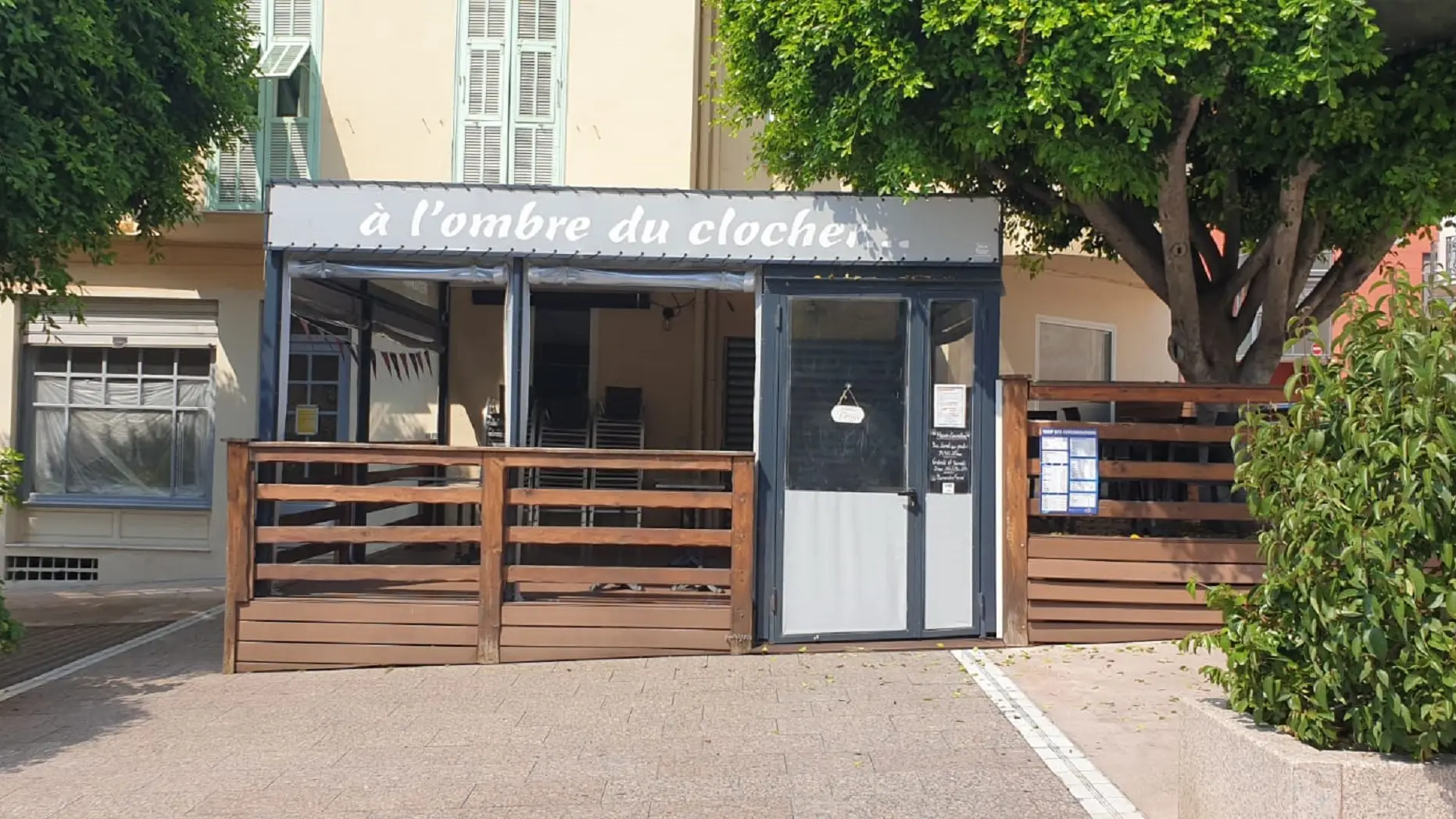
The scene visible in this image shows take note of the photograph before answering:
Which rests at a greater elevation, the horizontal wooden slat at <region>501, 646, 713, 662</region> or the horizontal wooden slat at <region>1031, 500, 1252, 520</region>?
the horizontal wooden slat at <region>1031, 500, 1252, 520</region>

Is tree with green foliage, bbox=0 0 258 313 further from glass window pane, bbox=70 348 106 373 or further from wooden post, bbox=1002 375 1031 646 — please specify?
wooden post, bbox=1002 375 1031 646

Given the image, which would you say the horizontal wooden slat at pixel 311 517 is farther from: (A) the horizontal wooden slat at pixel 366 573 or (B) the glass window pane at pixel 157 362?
(B) the glass window pane at pixel 157 362

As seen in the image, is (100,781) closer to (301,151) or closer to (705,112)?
(301,151)

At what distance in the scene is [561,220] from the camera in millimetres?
7027

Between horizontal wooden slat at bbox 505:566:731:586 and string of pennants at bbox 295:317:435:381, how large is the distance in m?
3.26

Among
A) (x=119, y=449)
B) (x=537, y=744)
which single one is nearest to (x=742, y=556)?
(x=537, y=744)

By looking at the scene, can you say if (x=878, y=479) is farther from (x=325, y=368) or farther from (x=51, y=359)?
(x=51, y=359)

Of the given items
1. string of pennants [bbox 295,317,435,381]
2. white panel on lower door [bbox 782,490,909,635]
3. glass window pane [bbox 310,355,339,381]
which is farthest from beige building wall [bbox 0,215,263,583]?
white panel on lower door [bbox 782,490,909,635]

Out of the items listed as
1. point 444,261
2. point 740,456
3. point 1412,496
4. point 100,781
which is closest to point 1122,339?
point 740,456

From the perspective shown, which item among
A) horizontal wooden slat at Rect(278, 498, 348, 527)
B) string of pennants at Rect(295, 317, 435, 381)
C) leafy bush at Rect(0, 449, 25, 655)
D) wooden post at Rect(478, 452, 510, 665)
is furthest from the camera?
string of pennants at Rect(295, 317, 435, 381)

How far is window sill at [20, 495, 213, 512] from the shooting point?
11398 mm

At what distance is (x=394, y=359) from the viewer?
1080cm

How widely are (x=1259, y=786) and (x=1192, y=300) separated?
436 centimetres

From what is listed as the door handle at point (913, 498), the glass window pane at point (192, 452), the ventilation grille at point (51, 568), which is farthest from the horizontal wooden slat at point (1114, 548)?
the ventilation grille at point (51, 568)
